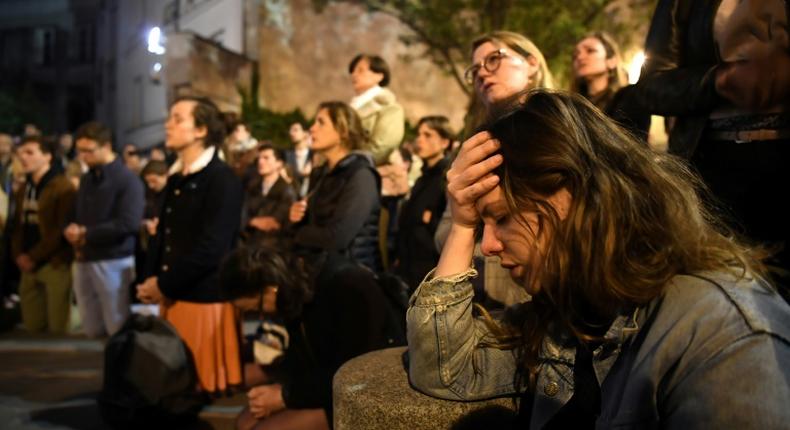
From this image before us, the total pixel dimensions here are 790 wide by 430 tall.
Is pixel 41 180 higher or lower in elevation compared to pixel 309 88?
lower

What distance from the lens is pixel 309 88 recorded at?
22.1 metres

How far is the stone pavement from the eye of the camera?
4090 millimetres

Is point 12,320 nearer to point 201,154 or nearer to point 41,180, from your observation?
point 41,180

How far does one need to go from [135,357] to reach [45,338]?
3.47 meters

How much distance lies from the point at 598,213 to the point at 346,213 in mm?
2631

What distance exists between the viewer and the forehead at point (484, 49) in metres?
2.78

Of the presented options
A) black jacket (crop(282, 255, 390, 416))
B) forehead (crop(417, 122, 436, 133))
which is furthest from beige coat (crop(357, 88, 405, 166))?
black jacket (crop(282, 255, 390, 416))

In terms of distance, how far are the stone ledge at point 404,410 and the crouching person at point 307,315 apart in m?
1.03

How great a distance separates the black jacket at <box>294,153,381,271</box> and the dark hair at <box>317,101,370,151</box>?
0.17m

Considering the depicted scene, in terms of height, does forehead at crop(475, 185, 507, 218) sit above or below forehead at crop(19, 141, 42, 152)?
below

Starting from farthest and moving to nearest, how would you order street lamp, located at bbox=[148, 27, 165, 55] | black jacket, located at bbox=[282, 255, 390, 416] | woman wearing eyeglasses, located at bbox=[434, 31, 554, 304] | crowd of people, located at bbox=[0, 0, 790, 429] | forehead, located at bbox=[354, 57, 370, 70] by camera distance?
street lamp, located at bbox=[148, 27, 165, 55], forehead, located at bbox=[354, 57, 370, 70], black jacket, located at bbox=[282, 255, 390, 416], woman wearing eyeglasses, located at bbox=[434, 31, 554, 304], crowd of people, located at bbox=[0, 0, 790, 429]

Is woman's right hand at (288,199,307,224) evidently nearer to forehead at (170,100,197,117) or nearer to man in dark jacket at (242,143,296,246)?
forehead at (170,100,197,117)

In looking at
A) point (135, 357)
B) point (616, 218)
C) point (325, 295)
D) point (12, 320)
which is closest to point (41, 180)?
point (12, 320)

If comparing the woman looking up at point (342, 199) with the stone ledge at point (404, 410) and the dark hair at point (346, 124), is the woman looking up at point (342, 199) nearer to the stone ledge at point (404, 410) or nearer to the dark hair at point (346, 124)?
the dark hair at point (346, 124)
